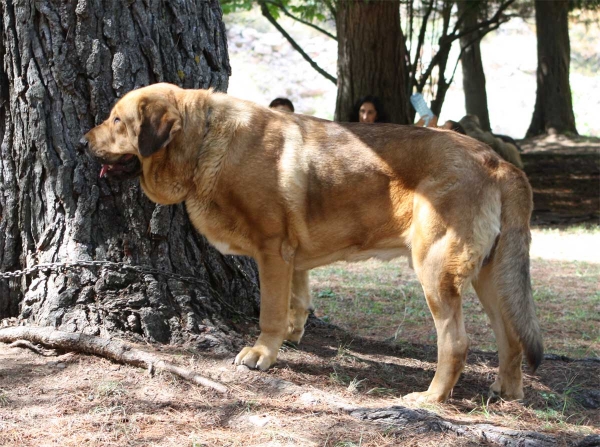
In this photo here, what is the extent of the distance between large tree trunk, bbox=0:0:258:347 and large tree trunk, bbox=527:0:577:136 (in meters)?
16.5

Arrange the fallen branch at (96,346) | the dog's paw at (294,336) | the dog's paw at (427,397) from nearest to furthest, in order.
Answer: the fallen branch at (96,346) < the dog's paw at (427,397) < the dog's paw at (294,336)

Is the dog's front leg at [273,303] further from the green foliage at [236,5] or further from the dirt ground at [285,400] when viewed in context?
the green foliage at [236,5]

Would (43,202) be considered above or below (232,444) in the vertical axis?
above

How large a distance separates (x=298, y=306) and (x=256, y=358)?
2.91 ft

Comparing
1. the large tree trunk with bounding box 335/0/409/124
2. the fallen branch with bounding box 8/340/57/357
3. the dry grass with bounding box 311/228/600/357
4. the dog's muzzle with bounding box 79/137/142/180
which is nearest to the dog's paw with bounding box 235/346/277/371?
the fallen branch with bounding box 8/340/57/357

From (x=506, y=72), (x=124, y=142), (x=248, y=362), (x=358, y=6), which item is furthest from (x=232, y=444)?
(x=506, y=72)

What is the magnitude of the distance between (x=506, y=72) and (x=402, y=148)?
35456 mm

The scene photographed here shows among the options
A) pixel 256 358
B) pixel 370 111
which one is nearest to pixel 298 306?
pixel 256 358

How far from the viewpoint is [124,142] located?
15.7 feet

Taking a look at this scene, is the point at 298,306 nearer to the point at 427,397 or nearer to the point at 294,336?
the point at 294,336

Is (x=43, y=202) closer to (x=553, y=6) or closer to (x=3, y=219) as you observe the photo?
(x=3, y=219)

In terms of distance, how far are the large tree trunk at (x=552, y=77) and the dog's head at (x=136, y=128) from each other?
16866 millimetres

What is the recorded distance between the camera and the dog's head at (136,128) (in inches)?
186

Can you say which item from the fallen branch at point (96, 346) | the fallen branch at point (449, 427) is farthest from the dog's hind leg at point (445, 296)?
the fallen branch at point (96, 346)
